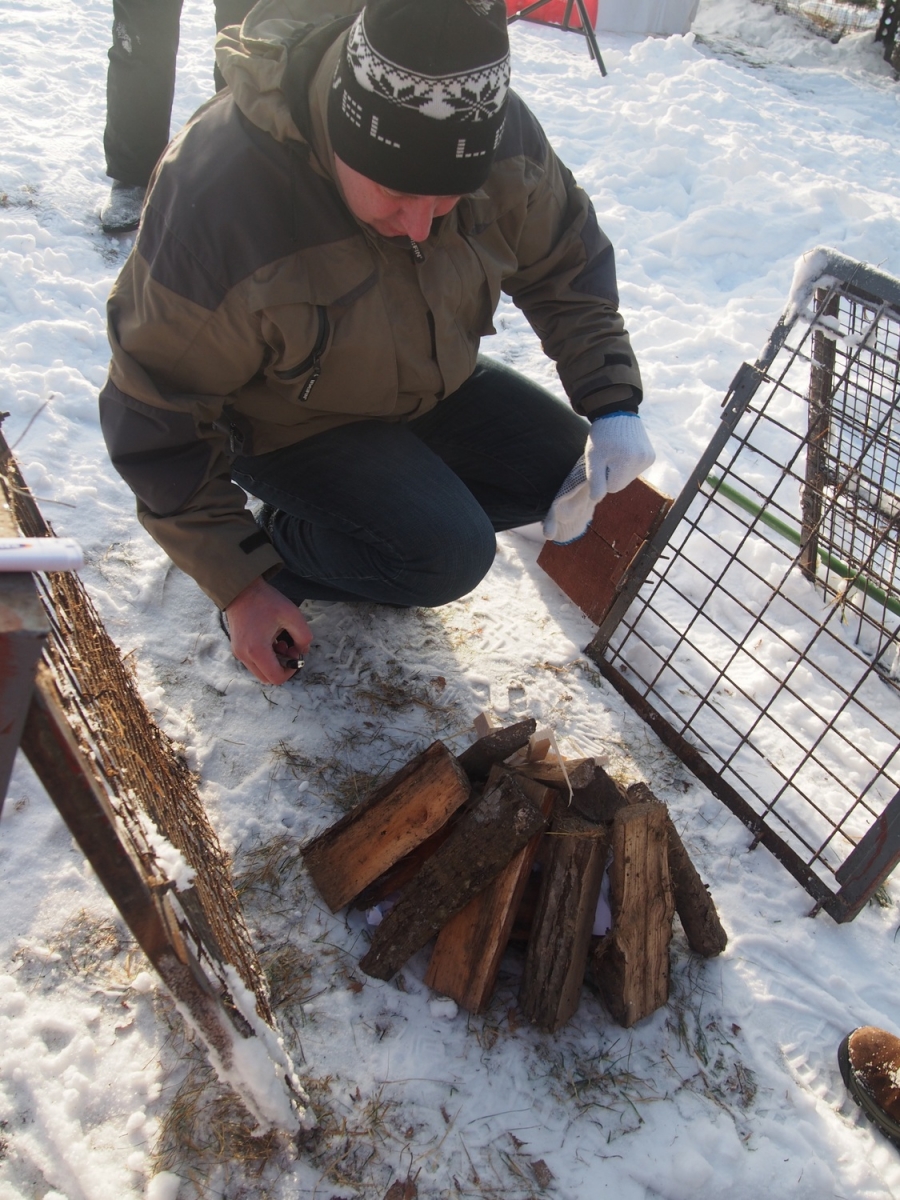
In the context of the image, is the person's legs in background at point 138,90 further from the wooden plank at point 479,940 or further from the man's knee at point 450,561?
the wooden plank at point 479,940

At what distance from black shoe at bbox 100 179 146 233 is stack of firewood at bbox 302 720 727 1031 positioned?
3.37 m

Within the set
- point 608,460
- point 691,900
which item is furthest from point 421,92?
point 691,900

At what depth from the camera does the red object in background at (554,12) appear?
28.7ft

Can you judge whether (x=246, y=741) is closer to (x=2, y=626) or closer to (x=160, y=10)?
(x=2, y=626)

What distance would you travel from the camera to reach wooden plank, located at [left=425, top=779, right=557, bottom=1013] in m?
1.90

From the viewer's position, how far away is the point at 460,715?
2594 millimetres

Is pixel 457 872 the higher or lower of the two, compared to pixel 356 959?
higher

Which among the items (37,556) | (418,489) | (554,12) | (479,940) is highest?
(554,12)

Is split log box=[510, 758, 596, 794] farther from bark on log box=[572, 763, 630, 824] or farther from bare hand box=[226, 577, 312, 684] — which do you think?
bare hand box=[226, 577, 312, 684]

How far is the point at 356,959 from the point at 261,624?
791 millimetres

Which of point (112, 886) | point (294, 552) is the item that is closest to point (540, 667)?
point (294, 552)

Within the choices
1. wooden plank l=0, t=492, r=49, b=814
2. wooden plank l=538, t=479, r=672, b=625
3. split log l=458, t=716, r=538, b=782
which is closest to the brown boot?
split log l=458, t=716, r=538, b=782

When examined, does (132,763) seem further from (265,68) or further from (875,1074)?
(875,1074)

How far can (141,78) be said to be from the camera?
402cm
